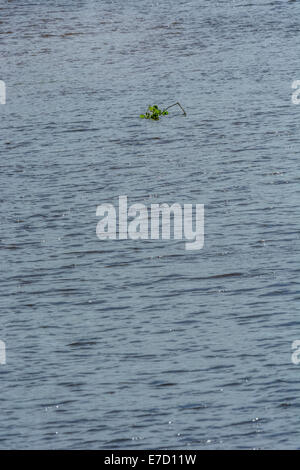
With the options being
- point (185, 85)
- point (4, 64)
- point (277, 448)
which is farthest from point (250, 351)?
point (4, 64)

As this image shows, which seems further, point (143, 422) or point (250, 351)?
point (250, 351)

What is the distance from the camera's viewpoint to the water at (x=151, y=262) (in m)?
6.91

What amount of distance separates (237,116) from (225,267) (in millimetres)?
5792

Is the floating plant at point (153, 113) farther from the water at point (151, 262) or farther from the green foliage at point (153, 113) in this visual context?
the water at point (151, 262)

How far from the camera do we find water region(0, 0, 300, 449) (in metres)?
6.91

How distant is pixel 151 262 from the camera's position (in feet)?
31.3

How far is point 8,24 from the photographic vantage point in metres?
24.3

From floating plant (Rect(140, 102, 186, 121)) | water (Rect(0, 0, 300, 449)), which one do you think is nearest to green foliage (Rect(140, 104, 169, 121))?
floating plant (Rect(140, 102, 186, 121))

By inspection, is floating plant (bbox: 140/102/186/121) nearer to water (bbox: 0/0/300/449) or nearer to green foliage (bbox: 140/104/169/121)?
green foliage (bbox: 140/104/169/121)

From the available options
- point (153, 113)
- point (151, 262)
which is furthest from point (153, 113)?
point (151, 262)

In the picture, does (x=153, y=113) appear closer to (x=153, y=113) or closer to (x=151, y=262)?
(x=153, y=113)

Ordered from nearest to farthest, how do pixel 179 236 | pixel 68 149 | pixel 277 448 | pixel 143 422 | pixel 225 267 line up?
pixel 277 448 < pixel 143 422 < pixel 225 267 < pixel 179 236 < pixel 68 149

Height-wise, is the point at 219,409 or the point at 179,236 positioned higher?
the point at 179,236
